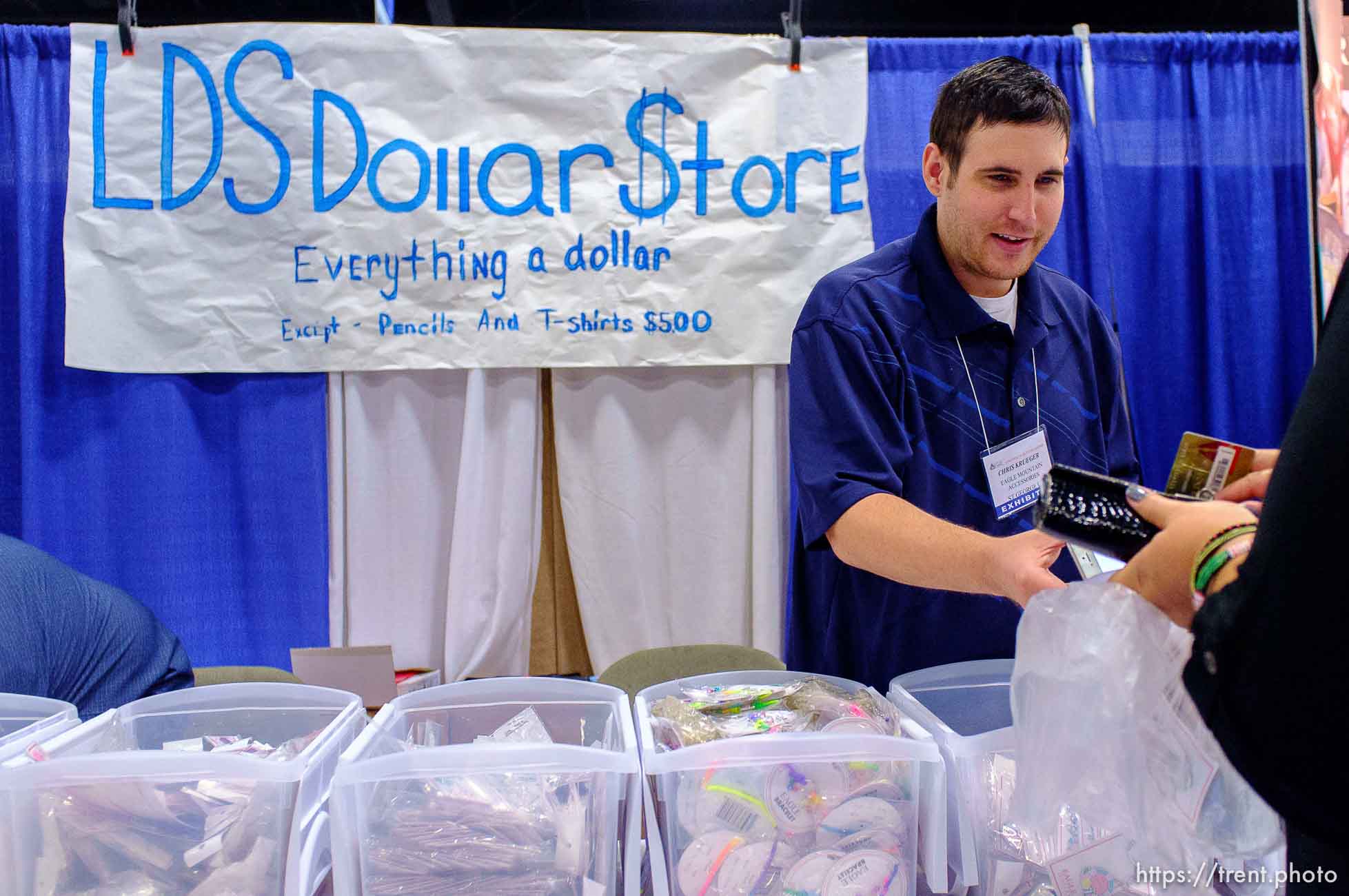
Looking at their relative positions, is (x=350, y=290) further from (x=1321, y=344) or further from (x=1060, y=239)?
(x=1321, y=344)

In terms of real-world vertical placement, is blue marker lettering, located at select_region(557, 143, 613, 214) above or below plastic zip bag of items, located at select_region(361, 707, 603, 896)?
above

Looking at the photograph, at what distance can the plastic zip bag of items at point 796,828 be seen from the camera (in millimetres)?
792

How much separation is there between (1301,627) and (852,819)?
452 mm

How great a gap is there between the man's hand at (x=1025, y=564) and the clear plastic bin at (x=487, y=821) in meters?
0.39

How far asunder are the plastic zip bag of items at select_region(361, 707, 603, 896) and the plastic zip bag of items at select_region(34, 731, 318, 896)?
0.09 metres

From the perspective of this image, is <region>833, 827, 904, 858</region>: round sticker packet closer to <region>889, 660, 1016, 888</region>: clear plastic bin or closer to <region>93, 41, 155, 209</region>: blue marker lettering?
<region>889, 660, 1016, 888</region>: clear plastic bin

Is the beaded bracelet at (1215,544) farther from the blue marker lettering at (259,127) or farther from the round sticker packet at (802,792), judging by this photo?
the blue marker lettering at (259,127)

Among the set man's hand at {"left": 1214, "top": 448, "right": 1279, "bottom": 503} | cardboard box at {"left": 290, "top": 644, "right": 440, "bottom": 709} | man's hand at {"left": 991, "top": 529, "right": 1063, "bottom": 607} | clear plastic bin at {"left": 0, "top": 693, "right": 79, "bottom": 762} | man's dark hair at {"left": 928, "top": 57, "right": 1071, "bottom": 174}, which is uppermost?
man's dark hair at {"left": 928, "top": 57, "right": 1071, "bottom": 174}

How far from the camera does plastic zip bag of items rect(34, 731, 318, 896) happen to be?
2.65 feet

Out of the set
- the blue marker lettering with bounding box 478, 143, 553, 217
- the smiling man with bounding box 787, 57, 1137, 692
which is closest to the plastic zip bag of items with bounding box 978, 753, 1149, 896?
the smiling man with bounding box 787, 57, 1137, 692

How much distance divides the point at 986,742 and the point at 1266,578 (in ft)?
1.41

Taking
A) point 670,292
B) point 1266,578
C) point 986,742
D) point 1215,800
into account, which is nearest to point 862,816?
point 986,742

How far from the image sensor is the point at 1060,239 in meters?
2.35

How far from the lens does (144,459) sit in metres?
2.28
